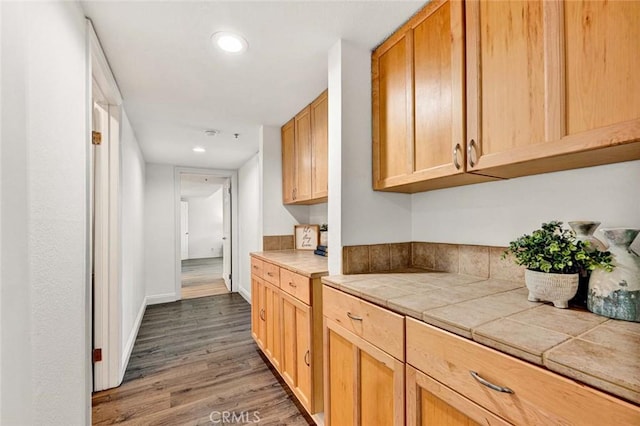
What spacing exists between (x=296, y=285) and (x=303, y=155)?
47.5 inches

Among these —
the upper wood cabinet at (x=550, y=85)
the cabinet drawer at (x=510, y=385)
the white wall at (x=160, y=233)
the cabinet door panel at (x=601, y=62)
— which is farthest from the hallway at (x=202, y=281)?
the cabinet door panel at (x=601, y=62)

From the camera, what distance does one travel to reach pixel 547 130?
0.90m

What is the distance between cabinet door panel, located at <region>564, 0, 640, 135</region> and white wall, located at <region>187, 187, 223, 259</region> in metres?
9.26

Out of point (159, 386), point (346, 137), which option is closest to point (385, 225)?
point (346, 137)

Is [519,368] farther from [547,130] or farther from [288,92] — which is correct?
[288,92]

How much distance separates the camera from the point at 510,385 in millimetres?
670

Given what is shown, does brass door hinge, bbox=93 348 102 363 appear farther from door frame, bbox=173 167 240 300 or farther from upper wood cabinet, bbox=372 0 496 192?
door frame, bbox=173 167 240 300

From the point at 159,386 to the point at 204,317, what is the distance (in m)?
1.49

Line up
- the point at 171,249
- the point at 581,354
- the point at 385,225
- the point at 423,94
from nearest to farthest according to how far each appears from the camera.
→ the point at 581,354 < the point at 423,94 < the point at 385,225 < the point at 171,249

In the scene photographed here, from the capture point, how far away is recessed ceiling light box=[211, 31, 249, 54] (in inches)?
57.3

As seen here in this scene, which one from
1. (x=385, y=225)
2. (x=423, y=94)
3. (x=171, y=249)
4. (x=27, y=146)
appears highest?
(x=423, y=94)

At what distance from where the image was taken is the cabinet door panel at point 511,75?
928 mm

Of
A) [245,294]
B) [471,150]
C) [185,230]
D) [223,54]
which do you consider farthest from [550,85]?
[185,230]

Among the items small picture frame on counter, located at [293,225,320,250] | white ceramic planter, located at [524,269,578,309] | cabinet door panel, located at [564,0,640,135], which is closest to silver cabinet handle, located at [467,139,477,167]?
cabinet door panel, located at [564,0,640,135]
